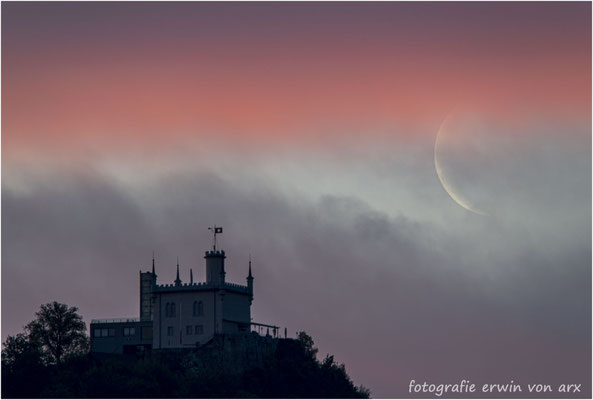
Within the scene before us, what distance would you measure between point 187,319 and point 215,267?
298 inches

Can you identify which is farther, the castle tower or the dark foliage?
the castle tower

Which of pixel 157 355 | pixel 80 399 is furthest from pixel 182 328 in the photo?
pixel 80 399

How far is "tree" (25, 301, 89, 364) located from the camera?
175125mm

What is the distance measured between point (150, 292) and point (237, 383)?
2270 cm

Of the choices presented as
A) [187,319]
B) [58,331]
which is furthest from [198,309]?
[58,331]

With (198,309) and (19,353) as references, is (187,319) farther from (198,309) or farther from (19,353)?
(19,353)

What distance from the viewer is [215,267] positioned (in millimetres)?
171500

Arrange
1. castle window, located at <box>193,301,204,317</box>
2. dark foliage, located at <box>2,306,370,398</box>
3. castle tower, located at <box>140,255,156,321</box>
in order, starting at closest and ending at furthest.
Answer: dark foliage, located at <box>2,306,370,398</box> < castle window, located at <box>193,301,204,317</box> < castle tower, located at <box>140,255,156,321</box>

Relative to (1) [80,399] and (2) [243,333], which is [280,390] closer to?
(2) [243,333]

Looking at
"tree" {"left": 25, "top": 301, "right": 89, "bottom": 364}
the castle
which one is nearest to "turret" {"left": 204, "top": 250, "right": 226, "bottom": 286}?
the castle

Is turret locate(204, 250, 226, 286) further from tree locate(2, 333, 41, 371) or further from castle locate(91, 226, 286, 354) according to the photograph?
tree locate(2, 333, 41, 371)

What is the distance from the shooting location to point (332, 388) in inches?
6905

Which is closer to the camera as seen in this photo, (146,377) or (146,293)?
(146,377)

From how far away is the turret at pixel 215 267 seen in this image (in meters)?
170
